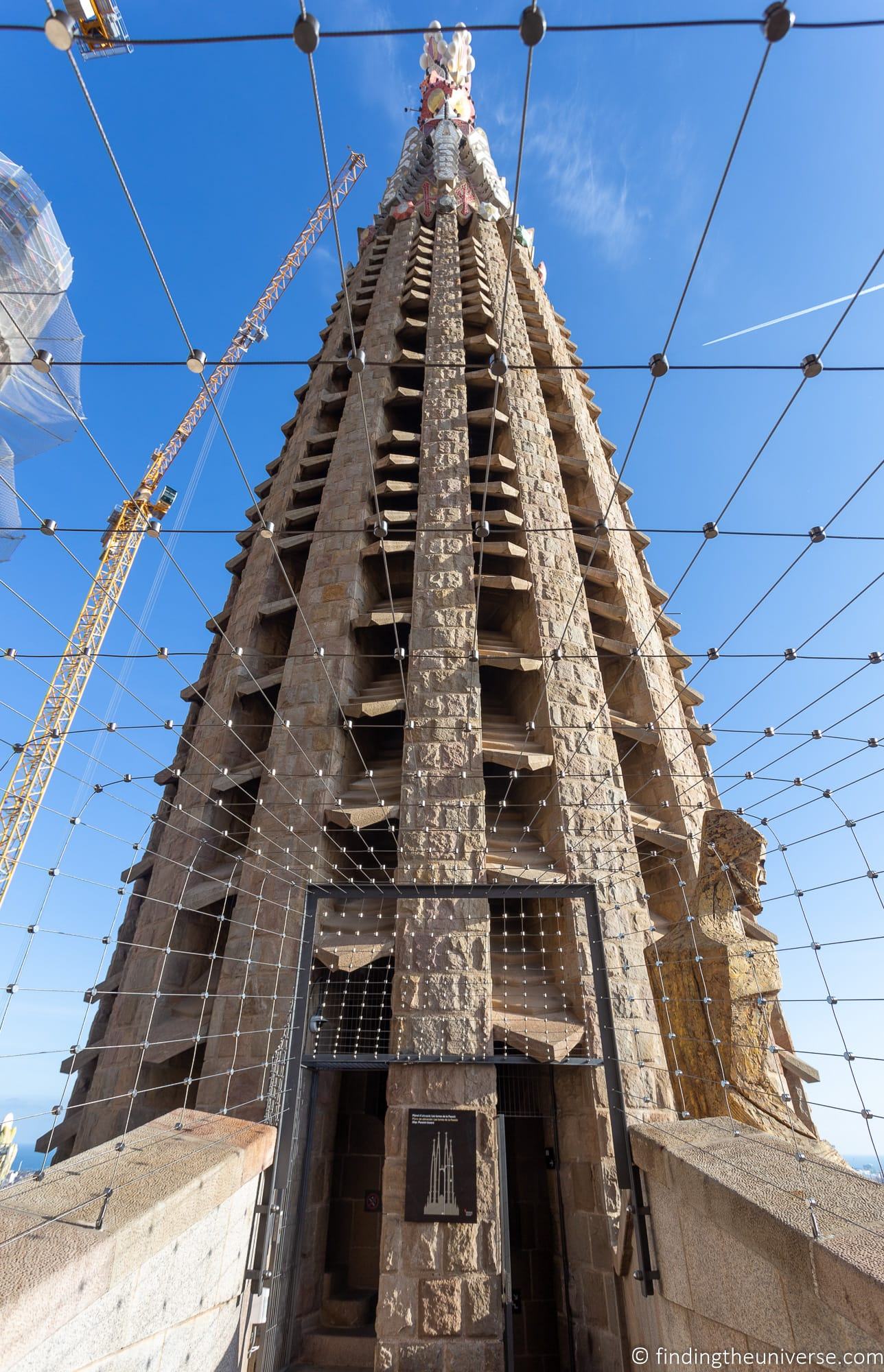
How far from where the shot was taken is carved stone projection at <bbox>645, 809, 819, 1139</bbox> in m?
5.01

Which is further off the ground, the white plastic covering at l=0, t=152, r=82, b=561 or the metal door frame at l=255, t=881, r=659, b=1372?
the white plastic covering at l=0, t=152, r=82, b=561

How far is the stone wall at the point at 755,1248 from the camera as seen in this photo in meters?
2.62

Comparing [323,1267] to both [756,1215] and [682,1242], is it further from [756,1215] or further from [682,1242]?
[756,1215]

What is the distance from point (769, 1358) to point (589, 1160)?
13.7 feet

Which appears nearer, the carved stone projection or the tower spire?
the carved stone projection

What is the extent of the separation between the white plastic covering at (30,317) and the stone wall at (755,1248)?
53.2 feet

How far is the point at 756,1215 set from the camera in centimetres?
310

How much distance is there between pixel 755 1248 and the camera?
120 inches

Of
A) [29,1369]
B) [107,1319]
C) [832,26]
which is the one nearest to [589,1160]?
[107,1319]

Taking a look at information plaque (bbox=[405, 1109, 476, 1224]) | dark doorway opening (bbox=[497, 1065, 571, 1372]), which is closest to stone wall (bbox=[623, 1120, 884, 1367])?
information plaque (bbox=[405, 1109, 476, 1224])

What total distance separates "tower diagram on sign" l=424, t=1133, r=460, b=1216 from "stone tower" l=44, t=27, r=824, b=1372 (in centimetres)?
16

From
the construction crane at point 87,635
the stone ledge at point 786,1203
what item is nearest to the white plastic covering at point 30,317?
the construction crane at point 87,635

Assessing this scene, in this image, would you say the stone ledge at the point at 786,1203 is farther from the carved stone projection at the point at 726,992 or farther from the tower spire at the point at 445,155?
the tower spire at the point at 445,155

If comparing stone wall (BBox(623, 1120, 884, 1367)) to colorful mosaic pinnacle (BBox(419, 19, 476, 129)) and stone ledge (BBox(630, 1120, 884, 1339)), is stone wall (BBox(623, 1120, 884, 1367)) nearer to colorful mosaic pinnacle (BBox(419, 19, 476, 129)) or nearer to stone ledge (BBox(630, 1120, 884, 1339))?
stone ledge (BBox(630, 1120, 884, 1339))
